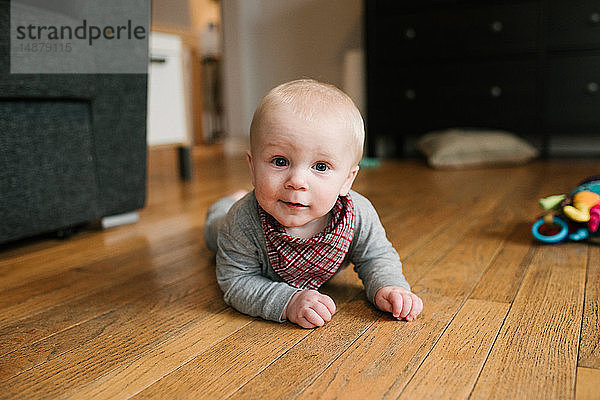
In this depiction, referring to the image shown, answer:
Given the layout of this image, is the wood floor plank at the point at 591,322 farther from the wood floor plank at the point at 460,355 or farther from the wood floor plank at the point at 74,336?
the wood floor plank at the point at 74,336

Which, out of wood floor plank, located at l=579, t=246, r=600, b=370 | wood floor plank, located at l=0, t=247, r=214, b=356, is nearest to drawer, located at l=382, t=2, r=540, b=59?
wood floor plank, located at l=579, t=246, r=600, b=370

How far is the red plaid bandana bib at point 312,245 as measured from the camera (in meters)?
0.79

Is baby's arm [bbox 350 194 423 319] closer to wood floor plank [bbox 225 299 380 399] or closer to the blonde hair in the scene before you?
wood floor plank [bbox 225 299 380 399]

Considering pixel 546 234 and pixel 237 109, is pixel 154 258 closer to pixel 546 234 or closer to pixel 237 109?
pixel 546 234

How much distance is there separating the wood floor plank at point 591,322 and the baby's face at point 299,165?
1.13 ft

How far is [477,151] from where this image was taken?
2.47 m

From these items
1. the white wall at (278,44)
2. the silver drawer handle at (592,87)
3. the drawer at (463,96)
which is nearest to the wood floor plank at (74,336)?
the drawer at (463,96)

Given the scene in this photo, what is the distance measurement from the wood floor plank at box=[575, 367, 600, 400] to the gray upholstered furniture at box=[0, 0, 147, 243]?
1007 mm

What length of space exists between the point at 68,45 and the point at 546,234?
1.05m

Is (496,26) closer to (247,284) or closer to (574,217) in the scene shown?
(574,217)

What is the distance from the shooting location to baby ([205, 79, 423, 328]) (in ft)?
2.32

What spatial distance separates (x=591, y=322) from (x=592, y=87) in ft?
6.85

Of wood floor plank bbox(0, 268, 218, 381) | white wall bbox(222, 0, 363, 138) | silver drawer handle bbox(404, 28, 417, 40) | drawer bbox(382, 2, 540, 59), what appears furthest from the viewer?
white wall bbox(222, 0, 363, 138)

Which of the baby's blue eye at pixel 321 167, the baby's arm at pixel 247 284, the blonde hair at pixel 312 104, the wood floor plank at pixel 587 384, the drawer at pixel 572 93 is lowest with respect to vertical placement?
the wood floor plank at pixel 587 384
